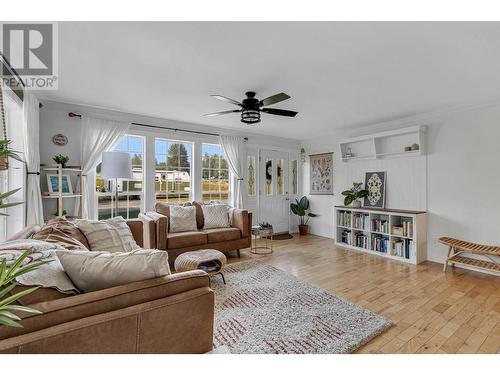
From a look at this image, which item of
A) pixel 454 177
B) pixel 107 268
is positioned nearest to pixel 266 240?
pixel 454 177

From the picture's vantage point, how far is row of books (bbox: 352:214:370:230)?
465 centimetres

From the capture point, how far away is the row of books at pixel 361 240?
15.2ft

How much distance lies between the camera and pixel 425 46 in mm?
2082

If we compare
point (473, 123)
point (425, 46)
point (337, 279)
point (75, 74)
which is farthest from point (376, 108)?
point (75, 74)

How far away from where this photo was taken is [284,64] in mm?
2406

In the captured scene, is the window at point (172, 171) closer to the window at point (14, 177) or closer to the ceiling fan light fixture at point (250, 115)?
the window at point (14, 177)

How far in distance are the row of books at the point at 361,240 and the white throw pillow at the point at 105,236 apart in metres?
3.89

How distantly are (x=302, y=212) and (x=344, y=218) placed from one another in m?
1.15

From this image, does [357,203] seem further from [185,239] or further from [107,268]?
[107,268]

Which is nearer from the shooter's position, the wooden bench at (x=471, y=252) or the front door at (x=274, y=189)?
the wooden bench at (x=471, y=252)

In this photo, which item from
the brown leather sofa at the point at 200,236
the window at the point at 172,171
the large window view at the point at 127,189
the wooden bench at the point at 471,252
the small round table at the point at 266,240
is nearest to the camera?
the wooden bench at the point at 471,252

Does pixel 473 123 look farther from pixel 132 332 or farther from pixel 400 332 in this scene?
pixel 132 332

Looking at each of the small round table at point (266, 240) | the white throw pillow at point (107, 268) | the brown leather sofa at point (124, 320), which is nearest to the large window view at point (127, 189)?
the small round table at point (266, 240)

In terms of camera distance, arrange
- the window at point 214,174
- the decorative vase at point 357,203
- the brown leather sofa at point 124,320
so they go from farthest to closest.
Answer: the window at point 214,174
the decorative vase at point 357,203
the brown leather sofa at point 124,320
